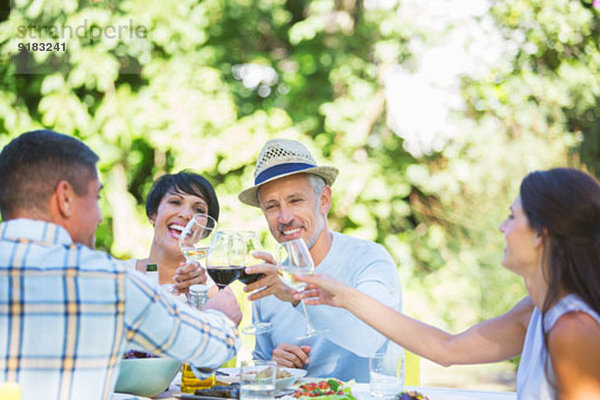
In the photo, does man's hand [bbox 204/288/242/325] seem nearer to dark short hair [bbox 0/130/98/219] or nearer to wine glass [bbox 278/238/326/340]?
wine glass [bbox 278/238/326/340]

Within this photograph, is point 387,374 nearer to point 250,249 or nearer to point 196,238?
point 250,249

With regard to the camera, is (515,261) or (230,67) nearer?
(515,261)

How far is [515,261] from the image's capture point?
2.02 m

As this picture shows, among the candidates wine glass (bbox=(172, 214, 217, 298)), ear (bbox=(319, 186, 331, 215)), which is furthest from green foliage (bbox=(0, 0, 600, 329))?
wine glass (bbox=(172, 214, 217, 298))

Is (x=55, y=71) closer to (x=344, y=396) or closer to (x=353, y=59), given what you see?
(x=353, y=59)

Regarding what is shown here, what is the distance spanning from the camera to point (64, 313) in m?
1.59

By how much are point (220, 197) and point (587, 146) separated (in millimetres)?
3552

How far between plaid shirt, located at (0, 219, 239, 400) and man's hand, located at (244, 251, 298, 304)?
0.66 meters

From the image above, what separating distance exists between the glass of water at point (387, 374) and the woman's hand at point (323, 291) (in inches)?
10.2

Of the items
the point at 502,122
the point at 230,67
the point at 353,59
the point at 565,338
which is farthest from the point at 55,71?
the point at 565,338

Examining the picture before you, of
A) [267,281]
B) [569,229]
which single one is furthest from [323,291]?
[569,229]

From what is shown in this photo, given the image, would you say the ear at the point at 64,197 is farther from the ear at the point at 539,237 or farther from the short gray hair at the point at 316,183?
the short gray hair at the point at 316,183

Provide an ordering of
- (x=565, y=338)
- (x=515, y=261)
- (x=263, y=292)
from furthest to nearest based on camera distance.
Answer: (x=263, y=292), (x=515, y=261), (x=565, y=338)

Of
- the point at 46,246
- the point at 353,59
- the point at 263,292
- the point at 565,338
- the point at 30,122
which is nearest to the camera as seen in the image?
the point at 46,246
